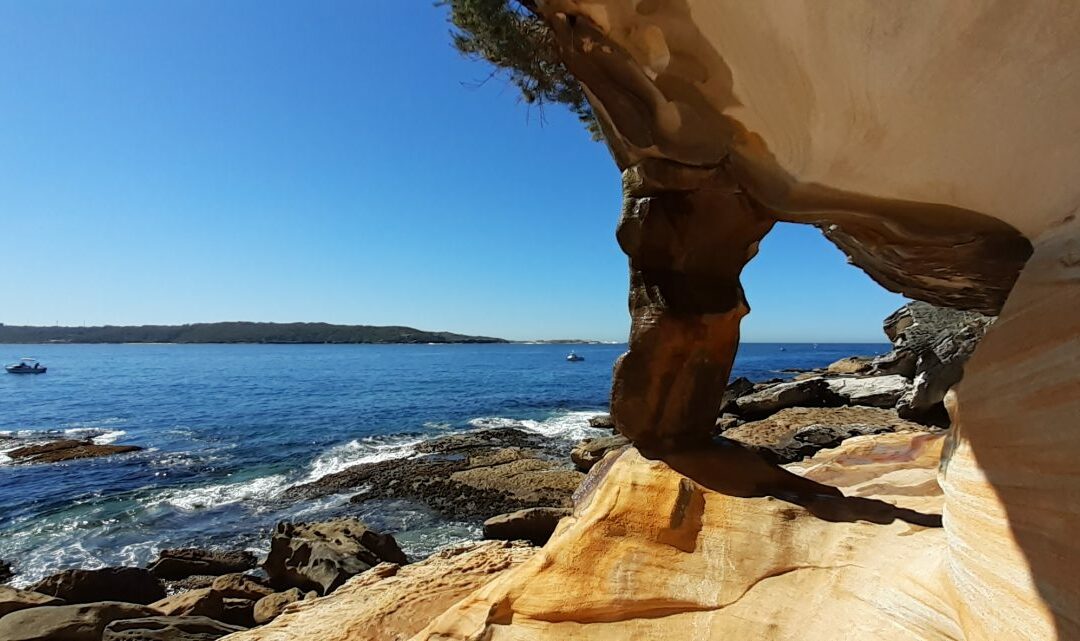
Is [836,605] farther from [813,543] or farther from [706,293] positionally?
[706,293]

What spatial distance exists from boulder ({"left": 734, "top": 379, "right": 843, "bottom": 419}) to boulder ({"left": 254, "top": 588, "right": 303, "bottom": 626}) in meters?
15.0

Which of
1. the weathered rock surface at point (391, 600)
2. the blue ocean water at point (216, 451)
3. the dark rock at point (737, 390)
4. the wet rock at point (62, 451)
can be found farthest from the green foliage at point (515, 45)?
the wet rock at point (62, 451)

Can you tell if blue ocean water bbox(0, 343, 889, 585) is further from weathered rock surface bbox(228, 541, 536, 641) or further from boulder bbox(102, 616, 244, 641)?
boulder bbox(102, 616, 244, 641)

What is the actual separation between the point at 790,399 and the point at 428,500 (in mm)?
11964

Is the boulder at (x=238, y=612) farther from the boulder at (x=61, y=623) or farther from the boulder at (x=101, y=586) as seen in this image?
the boulder at (x=101, y=586)

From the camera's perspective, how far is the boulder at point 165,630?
5.23 m

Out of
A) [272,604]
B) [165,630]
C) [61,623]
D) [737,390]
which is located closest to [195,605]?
[272,604]

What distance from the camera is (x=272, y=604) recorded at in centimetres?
671

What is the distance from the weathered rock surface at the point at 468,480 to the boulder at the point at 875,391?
350 inches

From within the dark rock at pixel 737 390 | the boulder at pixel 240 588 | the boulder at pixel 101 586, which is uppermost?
the dark rock at pixel 737 390

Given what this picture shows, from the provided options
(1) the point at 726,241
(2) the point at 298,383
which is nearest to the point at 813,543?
(1) the point at 726,241

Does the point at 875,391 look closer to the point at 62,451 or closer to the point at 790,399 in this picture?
the point at 790,399

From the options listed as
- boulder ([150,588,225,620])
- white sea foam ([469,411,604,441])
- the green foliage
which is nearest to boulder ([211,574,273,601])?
boulder ([150,588,225,620])

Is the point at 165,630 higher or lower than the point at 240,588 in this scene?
higher
